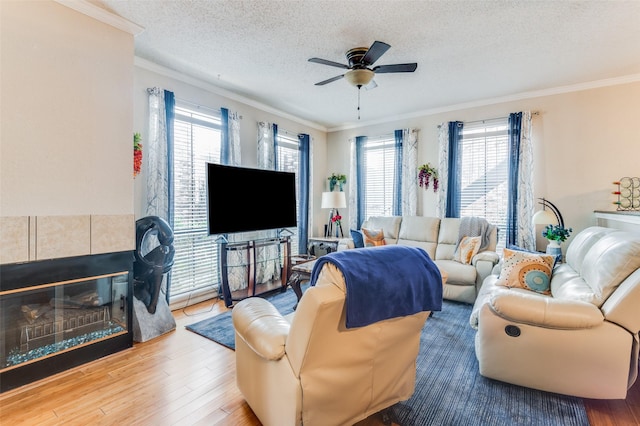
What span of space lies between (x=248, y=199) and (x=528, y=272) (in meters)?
3.29

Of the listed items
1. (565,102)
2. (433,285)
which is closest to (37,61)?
(433,285)

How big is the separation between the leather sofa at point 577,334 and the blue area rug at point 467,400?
0.27 feet

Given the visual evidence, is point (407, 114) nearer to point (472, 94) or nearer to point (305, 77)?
point (472, 94)

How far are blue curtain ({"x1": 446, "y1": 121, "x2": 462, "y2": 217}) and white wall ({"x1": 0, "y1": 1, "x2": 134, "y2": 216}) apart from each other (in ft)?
14.4

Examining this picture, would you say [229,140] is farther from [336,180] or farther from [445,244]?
[445,244]

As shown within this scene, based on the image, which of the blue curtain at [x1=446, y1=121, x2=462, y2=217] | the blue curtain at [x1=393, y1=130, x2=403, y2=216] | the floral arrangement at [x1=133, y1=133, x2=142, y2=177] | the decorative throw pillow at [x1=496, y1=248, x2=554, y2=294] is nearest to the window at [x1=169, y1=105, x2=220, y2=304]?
the floral arrangement at [x1=133, y1=133, x2=142, y2=177]

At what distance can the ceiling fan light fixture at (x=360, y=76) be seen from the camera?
286 cm

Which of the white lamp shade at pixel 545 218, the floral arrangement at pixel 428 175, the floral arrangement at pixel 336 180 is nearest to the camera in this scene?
the white lamp shade at pixel 545 218

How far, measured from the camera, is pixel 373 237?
187 inches

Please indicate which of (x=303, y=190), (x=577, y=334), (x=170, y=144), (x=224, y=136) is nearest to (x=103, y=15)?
(x=170, y=144)

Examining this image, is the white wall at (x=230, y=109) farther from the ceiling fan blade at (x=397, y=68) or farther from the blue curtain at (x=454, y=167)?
the blue curtain at (x=454, y=167)

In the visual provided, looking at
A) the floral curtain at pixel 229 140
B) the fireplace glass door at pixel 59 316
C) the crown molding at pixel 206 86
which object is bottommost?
the fireplace glass door at pixel 59 316

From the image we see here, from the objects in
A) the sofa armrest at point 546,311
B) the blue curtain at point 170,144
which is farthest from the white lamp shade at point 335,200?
the sofa armrest at point 546,311

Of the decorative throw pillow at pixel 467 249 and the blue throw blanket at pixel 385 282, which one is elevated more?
the blue throw blanket at pixel 385 282
